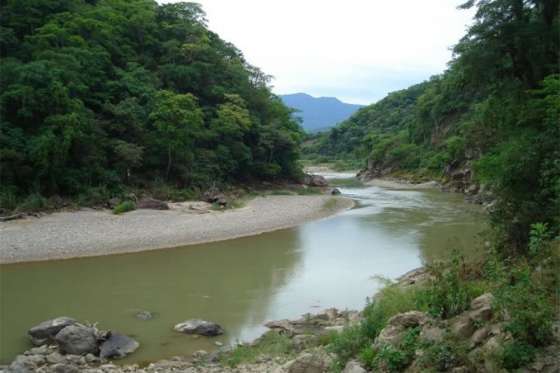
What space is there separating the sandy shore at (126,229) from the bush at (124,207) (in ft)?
1.59

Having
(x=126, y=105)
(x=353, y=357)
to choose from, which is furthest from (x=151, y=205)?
(x=353, y=357)

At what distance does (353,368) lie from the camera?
657cm

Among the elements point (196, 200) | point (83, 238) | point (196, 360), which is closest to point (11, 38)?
point (196, 200)

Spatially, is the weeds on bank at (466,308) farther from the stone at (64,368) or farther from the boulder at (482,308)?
the stone at (64,368)

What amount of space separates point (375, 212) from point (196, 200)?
13.3 m

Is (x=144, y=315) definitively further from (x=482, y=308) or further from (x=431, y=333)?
(x=482, y=308)

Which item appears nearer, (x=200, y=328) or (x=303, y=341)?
(x=303, y=341)

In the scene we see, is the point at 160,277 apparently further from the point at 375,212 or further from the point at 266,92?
the point at 266,92

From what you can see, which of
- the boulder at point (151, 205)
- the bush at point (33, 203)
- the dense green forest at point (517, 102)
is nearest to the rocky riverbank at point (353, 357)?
the dense green forest at point (517, 102)

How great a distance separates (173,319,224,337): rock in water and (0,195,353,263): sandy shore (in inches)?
412

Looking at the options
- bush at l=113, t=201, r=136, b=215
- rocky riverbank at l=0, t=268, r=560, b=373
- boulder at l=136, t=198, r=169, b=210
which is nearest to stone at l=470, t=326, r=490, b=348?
rocky riverbank at l=0, t=268, r=560, b=373

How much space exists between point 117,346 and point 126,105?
90.0 feet

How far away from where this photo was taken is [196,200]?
115 feet

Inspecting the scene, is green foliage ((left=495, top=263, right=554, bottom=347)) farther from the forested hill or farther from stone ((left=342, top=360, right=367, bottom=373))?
the forested hill
